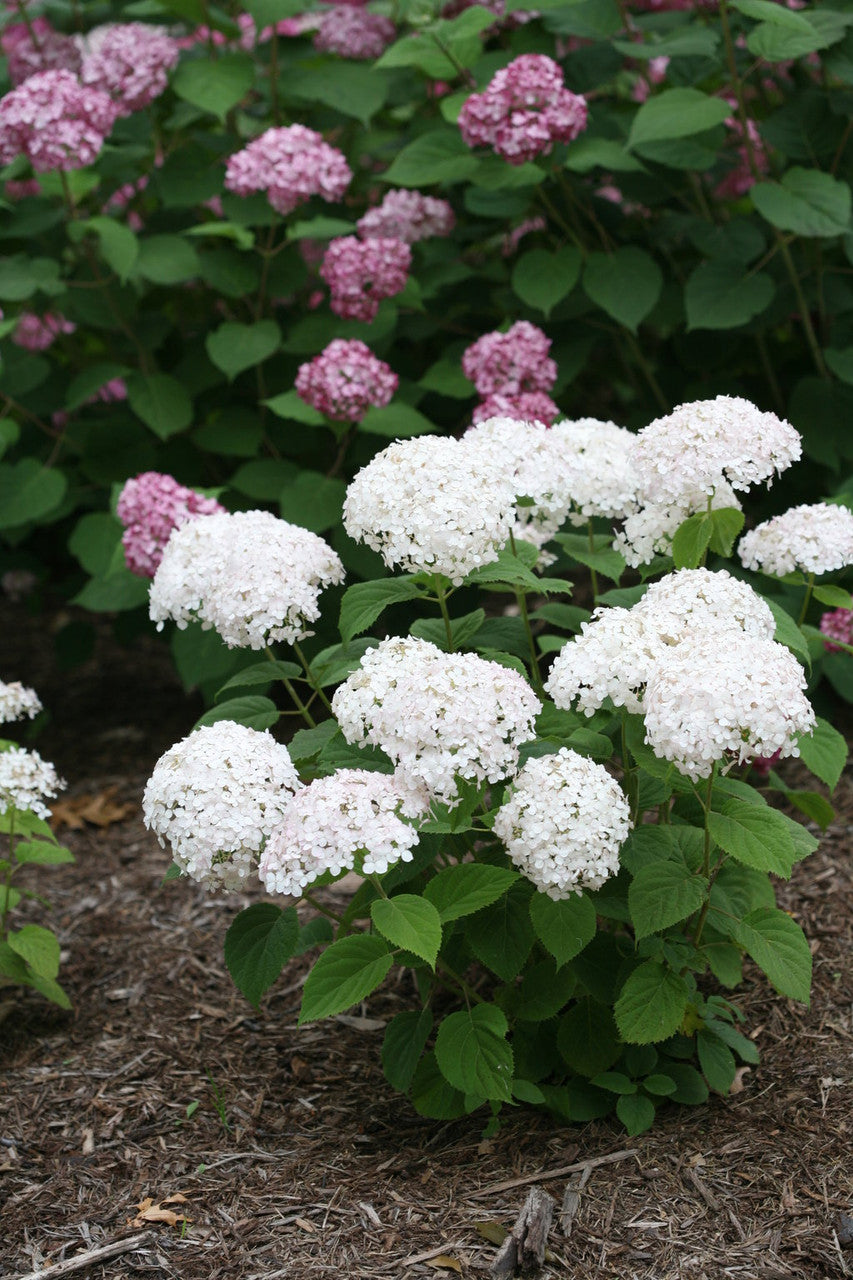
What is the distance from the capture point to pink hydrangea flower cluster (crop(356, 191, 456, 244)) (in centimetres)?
394

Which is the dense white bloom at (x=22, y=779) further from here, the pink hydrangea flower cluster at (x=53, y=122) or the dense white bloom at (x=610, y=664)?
the pink hydrangea flower cluster at (x=53, y=122)

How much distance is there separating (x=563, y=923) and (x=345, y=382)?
1780mm

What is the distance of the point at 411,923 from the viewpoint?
192 centimetres

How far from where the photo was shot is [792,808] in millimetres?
3434

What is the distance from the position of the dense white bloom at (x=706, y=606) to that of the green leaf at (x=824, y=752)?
0.30 meters

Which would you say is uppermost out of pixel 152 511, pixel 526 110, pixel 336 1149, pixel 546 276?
pixel 526 110

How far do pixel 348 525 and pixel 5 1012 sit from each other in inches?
57.5

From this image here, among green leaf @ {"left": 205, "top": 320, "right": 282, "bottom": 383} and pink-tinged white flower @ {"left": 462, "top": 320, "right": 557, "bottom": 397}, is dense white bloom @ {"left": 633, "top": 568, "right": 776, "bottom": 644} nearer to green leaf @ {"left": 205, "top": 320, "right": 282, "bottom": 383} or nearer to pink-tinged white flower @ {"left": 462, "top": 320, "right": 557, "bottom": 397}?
pink-tinged white flower @ {"left": 462, "top": 320, "right": 557, "bottom": 397}

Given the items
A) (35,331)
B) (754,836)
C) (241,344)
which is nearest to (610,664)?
(754,836)

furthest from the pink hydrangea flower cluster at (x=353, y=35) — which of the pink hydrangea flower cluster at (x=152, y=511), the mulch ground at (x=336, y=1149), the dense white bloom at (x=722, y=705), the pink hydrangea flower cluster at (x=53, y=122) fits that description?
the dense white bloom at (x=722, y=705)

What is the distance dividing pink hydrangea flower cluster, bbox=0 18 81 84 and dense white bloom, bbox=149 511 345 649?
9.44 feet

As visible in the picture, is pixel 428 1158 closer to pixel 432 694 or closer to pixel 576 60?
pixel 432 694

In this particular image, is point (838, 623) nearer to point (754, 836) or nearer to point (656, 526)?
point (656, 526)

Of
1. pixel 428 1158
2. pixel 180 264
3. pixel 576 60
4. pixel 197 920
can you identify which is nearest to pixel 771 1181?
pixel 428 1158
